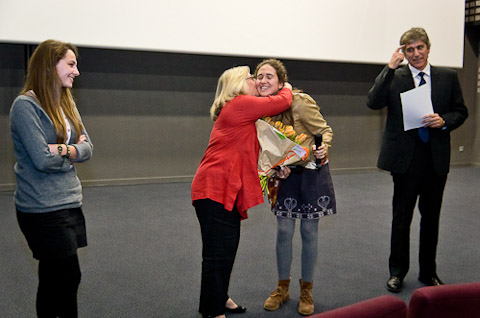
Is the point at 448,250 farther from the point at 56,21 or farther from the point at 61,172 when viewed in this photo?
the point at 56,21

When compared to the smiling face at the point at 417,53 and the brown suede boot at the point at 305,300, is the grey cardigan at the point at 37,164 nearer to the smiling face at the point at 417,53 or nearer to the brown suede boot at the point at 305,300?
the brown suede boot at the point at 305,300

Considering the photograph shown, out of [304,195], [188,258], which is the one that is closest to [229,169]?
[304,195]

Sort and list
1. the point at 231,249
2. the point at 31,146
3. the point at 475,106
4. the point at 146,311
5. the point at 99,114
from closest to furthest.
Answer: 1. the point at 31,146
2. the point at 231,249
3. the point at 146,311
4. the point at 99,114
5. the point at 475,106

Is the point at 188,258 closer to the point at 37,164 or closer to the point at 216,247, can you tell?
the point at 216,247

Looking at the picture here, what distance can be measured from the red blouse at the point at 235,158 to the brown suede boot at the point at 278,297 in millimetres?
643

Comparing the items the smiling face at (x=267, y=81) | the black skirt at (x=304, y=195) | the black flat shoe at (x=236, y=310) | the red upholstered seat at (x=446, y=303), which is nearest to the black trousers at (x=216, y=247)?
the black flat shoe at (x=236, y=310)

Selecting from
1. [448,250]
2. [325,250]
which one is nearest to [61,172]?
[325,250]

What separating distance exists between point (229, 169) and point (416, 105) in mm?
1248

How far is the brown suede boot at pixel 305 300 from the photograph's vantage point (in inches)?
105

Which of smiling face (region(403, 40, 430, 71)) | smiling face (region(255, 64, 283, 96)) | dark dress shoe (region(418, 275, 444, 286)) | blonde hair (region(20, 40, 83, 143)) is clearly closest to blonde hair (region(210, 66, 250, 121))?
smiling face (region(255, 64, 283, 96))

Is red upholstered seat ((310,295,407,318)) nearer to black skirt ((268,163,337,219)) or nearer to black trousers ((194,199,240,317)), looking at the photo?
black trousers ((194,199,240,317))

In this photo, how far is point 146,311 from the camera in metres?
2.75

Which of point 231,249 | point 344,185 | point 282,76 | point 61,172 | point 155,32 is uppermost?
point 155,32

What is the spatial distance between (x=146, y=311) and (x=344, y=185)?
4.22m
